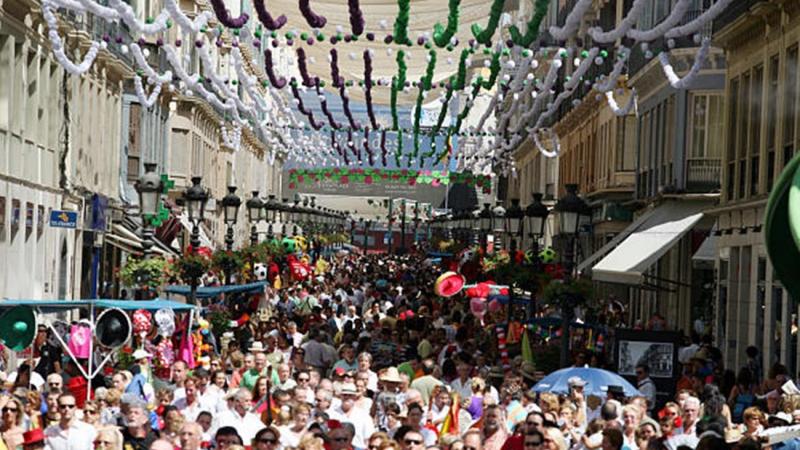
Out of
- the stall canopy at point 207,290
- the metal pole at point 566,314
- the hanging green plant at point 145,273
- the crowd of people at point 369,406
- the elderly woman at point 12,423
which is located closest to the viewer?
the crowd of people at point 369,406

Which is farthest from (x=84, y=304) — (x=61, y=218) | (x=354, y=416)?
(x=61, y=218)

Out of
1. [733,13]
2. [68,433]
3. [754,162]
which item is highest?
[733,13]

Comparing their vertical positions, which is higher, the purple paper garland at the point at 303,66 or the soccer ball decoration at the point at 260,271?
the purple paper garland at the point at 303,66

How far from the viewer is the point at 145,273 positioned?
1300 inches

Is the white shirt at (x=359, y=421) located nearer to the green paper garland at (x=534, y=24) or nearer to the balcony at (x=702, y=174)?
the green paper garland at (x=534, y=24)

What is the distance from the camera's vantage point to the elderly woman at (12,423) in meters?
14.4

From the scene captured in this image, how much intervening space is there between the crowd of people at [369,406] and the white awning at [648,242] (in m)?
5.52

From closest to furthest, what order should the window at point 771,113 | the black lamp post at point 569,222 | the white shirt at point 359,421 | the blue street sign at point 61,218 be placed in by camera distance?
1. the white shirt at point 359,421
2. the black lamp post at point 569,222
3. the window at point 771,113
4. the blue street sign at point 61,218

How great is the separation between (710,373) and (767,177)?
689cm

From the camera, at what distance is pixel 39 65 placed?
37.3 m

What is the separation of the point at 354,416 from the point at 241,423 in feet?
4.59

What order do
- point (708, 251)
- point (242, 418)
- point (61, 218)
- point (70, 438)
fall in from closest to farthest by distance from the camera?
point (70, 438) → point (242, 418) → point (61, 218) → point (708, 251)

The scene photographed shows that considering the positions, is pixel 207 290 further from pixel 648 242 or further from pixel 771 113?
pixel 771 113

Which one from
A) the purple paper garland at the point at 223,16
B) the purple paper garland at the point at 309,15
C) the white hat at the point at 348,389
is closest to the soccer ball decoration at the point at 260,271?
the purple paper garland at the point at 309,15
